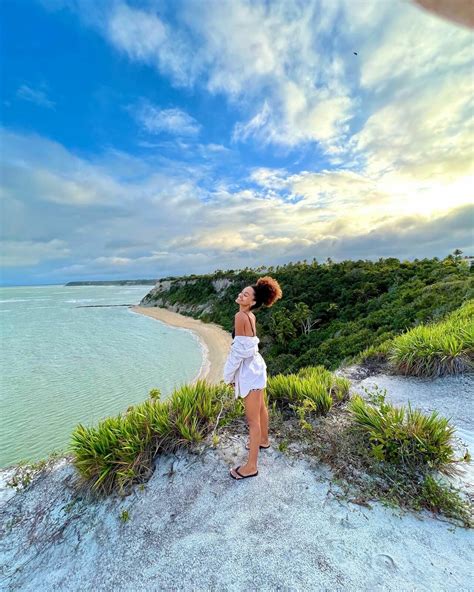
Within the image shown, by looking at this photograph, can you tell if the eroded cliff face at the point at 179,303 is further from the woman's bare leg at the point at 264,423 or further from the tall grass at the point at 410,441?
the tall grass at the point at 410,441

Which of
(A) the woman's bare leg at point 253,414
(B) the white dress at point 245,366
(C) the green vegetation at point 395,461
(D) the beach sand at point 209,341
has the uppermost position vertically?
(B) the white dress at point 245,366

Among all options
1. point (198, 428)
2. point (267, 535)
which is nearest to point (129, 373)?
point (198, 428)

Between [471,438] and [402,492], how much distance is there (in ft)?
5.99

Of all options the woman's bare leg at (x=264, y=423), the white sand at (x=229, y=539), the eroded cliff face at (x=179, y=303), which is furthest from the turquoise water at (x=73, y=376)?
the eroded cliff face at (x=179, y=303)

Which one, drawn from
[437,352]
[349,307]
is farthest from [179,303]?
[437,352]

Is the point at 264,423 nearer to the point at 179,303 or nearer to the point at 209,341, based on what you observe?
the point at 209,341

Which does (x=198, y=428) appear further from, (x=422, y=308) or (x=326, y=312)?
(x=326, y=312)

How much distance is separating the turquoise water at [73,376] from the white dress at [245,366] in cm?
1060

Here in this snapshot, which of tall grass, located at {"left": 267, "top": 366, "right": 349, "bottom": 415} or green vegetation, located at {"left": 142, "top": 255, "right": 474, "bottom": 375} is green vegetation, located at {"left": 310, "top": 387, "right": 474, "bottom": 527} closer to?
tall grass, located at {"left": 267, "top": 366, "right": 349, "bottom": 415}

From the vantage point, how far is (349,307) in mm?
25078

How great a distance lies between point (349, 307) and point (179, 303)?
39688 mm

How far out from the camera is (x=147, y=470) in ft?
10.3

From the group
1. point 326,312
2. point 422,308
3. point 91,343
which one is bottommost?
point 91,343

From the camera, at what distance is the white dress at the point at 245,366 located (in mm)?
2816
